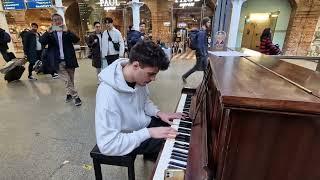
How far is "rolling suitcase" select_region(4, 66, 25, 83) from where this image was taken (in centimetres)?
602

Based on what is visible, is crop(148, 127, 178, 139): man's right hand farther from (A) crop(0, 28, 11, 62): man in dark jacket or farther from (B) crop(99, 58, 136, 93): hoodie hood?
(A) crop(0, 28, 11, 62): man in dark jacket

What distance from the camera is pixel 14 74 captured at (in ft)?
20.2

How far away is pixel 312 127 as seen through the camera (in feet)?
2.08

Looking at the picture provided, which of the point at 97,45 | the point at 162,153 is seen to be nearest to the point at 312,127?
the point at 162,153

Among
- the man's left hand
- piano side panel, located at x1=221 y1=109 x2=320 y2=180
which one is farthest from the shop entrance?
piano side panel, located at x1=221 y1=109 x2=320 y2=180

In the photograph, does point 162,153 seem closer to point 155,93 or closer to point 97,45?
point 155,93

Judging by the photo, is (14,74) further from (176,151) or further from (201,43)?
(176,151)

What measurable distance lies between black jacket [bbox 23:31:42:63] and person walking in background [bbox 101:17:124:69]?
282 centimetres

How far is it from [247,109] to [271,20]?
11.4 metres

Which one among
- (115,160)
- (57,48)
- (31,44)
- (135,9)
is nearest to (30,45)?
(31,44)

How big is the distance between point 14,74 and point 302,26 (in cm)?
1181

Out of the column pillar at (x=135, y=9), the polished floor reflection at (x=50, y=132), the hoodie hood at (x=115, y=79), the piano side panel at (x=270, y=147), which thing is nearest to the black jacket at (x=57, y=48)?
the polished floor reflection at (x=50, y=132)

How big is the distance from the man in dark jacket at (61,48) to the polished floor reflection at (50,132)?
658 mm

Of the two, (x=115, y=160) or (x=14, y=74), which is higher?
(x=115, y=160)
